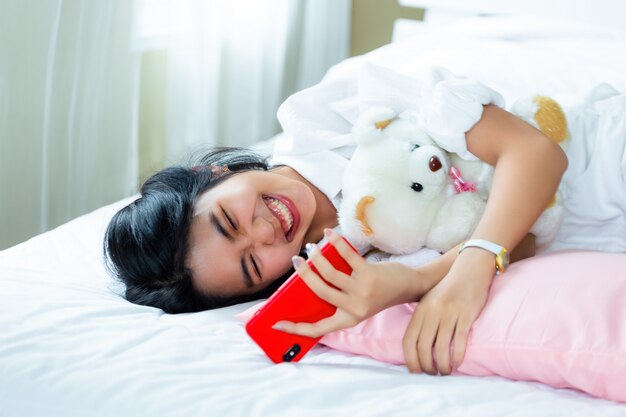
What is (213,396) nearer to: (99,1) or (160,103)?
(99,1)

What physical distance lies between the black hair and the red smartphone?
0.27 metres

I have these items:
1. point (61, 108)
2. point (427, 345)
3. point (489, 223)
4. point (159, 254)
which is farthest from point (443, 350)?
point (61, 108)

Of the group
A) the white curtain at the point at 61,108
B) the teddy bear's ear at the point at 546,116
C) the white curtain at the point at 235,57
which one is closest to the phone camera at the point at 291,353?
the teddy bear's ear at the point at 546,116

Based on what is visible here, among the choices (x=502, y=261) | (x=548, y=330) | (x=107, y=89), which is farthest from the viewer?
(x=107, y=89)

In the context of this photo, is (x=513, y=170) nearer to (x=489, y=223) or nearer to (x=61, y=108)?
(x=489, y=223)

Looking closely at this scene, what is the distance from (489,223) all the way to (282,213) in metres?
0.33

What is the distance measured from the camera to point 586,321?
3.03 feet

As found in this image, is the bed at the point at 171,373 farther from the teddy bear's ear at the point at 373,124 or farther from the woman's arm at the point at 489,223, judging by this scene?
the teddy bear's ear at the point at 373,124

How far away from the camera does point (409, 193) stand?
4.00 feet

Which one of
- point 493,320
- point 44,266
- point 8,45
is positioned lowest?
point 44,266

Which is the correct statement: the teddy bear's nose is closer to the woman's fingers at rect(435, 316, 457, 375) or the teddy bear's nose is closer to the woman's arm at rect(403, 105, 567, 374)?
the woman's arm at rect(403, 105, 567, 374)

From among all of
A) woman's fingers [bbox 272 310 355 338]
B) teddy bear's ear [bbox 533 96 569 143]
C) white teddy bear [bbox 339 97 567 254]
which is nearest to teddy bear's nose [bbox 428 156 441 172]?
white teddy bear [bbox 339 97 567 254]

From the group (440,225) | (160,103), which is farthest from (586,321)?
(160,103)

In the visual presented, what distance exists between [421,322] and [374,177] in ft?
0.98
